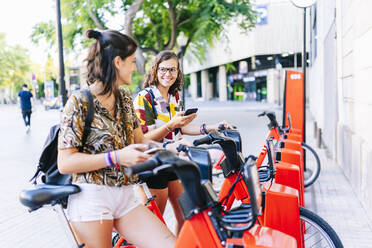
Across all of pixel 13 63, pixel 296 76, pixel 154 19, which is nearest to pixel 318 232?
pixel 296 76

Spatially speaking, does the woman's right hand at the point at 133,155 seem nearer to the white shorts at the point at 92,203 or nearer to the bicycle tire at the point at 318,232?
the white shorts at the point at 92,203

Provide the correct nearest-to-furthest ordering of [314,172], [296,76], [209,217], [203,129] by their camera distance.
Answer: [209,217]
[203,129]
[314,172]
[296,76]

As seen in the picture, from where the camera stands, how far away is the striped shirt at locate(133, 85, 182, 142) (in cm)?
297

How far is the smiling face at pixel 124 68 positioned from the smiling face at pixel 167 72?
1015 millimetres

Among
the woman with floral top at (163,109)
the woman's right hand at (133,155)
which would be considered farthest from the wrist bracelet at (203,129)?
the woman's right hand at (133,155)

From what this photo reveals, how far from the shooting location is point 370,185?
4566 millimetres

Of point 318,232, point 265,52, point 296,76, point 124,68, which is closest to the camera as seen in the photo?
point 124,68

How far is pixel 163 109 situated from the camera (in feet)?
10.2

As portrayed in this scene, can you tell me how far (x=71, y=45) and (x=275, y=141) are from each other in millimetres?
15049

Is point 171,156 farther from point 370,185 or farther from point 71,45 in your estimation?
point 71,45

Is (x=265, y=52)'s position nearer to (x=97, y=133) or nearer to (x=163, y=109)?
(x=163, y=109)

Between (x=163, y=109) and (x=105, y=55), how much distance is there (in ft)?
3.90

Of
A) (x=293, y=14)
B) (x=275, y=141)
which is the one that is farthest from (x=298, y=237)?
(x=293, y=14)

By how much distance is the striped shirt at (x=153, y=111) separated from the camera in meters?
2.97
